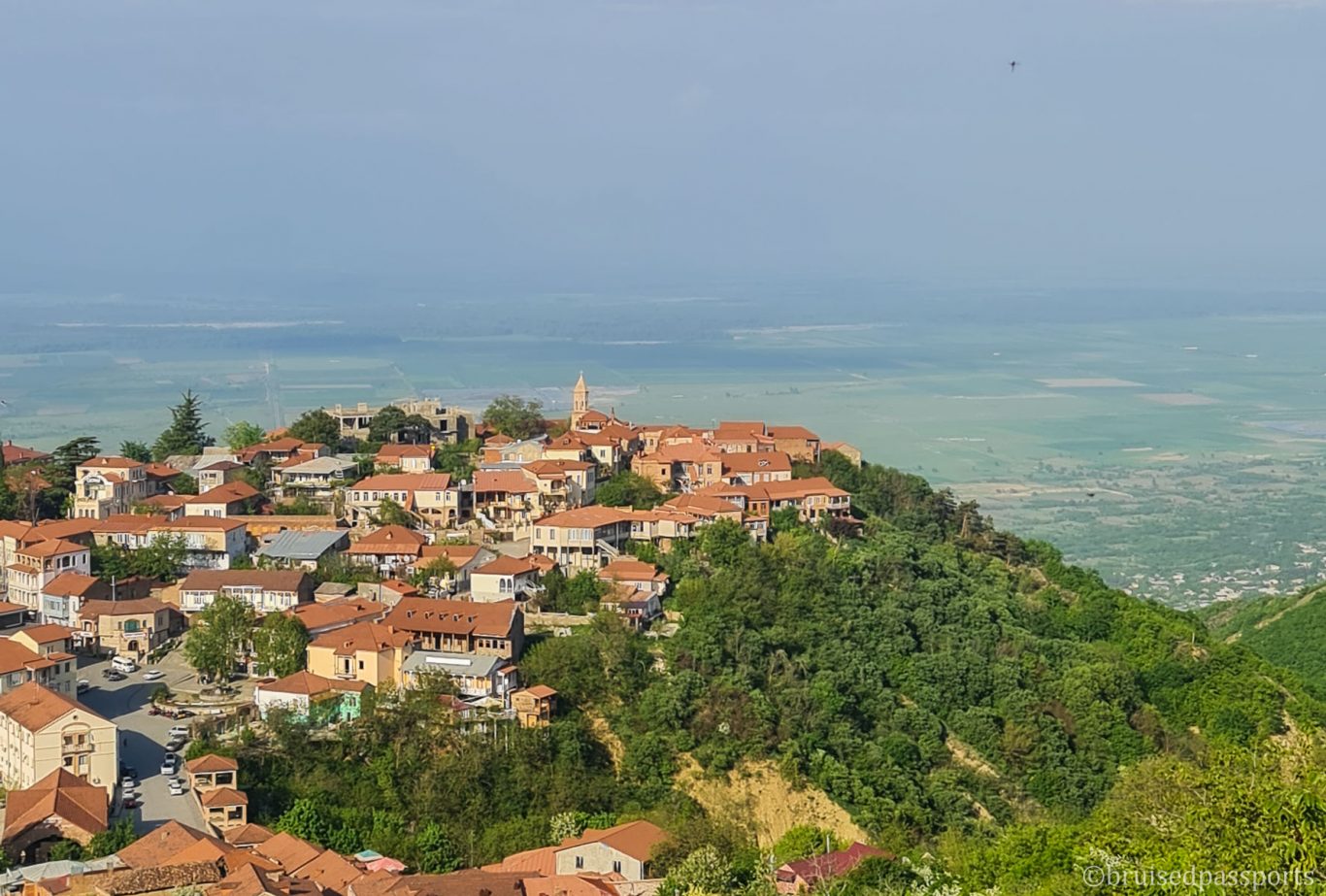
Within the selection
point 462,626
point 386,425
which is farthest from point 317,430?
point 462,626

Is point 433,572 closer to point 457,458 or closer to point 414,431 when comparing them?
point 457,458

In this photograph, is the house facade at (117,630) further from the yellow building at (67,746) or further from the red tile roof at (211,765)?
the red tile roof at (211,765)

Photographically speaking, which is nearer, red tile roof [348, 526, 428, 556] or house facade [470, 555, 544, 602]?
house facade [470, 555, 544, 602]

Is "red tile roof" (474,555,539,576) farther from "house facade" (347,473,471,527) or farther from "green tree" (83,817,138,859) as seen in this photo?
"green tree" (83,817,138,859)

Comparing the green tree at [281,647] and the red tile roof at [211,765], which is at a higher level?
the green tree at [281,647]

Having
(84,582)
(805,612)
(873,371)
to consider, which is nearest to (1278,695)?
(805,612)

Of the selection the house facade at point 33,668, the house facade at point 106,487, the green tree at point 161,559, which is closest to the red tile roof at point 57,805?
the house facade at point 33,668

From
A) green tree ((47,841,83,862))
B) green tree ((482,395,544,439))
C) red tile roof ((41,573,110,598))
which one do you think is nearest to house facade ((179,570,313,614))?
red tile roof ((41,573,110,598))
